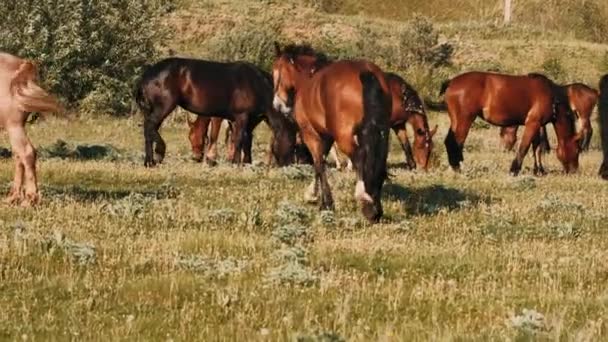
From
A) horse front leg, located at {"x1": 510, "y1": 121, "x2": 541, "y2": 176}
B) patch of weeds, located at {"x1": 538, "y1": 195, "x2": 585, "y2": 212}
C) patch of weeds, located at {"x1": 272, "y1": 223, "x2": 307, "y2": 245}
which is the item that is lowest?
horse front leg, located at {"x1": 510, "y1": 121, "x2": 541, "y2": 176}

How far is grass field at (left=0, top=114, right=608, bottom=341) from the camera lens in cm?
684

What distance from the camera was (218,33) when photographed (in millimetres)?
52281

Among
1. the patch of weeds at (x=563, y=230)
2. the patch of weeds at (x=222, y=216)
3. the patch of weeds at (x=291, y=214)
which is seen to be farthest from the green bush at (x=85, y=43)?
the patch of weeds at (x=563, y=230)

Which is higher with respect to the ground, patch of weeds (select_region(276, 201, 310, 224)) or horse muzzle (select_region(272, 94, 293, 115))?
horse muzzle (select_region(272, 94, 293, 115))

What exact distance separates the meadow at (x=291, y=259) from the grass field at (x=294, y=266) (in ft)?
0.07

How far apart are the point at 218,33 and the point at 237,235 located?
42448 millimetres

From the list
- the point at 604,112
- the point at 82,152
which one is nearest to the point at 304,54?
the point at 604,112

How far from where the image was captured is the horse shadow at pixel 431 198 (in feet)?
45.7

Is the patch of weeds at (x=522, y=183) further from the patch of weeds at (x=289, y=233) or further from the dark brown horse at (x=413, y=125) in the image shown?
the patch of weeds at (x=289, y=233)

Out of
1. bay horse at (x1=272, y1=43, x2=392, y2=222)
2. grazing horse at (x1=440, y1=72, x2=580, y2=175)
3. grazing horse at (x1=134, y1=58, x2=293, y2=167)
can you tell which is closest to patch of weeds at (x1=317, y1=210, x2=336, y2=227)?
bay horse at (x1=272, y1=43, x2=392, y2=222)

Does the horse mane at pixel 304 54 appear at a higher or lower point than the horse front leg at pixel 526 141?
higher

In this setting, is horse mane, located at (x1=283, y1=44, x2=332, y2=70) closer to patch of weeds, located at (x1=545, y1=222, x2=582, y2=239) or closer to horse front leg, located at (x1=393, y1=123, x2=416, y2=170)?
patch of weeds, located at (x1=545, y1=222, x2=582, y2=239)

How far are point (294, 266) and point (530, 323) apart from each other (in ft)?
8.26

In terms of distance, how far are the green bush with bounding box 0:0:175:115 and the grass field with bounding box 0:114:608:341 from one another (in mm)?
20086
